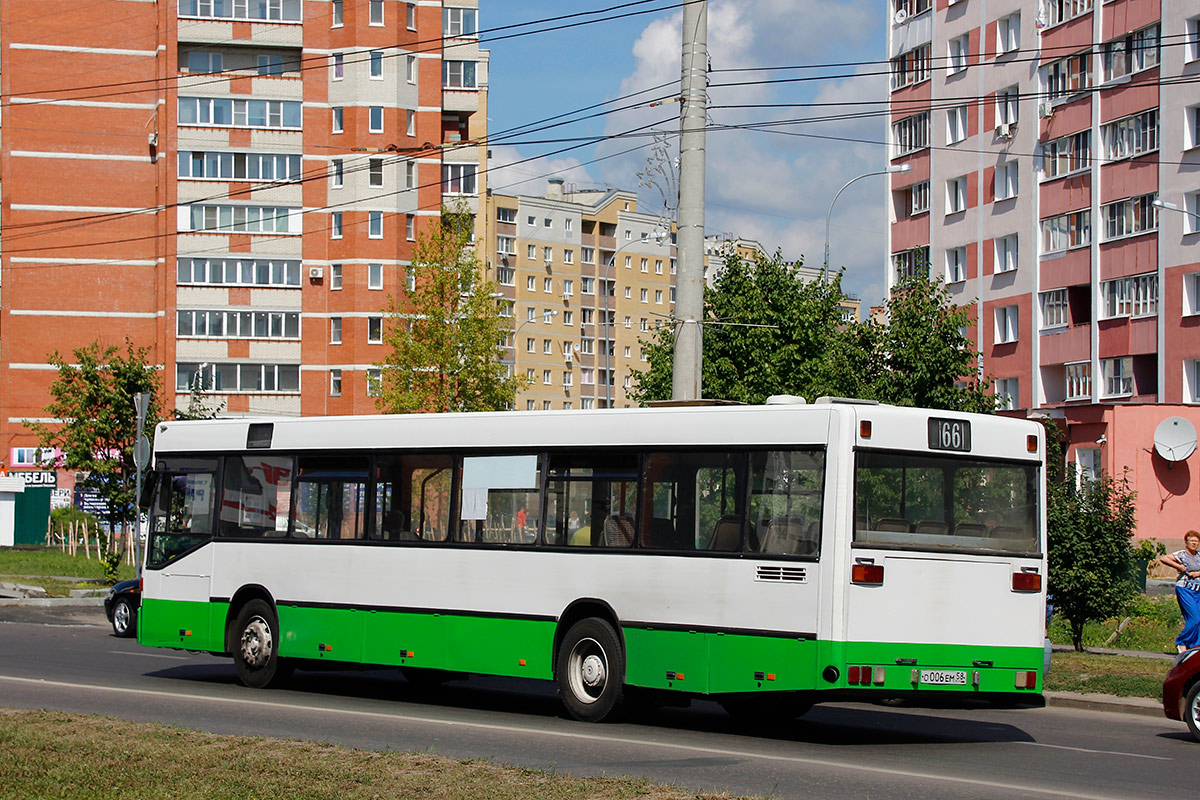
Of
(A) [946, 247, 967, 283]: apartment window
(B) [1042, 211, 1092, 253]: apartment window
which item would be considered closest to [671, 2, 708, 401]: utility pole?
(B) [1042, 211, 1092, 253]: apartment window

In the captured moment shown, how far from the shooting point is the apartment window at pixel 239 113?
7606 cm

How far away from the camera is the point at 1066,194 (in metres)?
57.5

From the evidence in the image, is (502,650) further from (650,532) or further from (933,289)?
(933,289)

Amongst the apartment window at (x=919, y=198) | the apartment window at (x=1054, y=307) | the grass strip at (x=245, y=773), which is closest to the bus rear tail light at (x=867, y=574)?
the grass strip at (x=245, y=773)

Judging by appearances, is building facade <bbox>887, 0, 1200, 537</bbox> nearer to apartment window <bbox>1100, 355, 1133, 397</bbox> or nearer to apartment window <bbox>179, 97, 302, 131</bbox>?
apartment window <bbox>1100, 355, 1133, 397</bbox>

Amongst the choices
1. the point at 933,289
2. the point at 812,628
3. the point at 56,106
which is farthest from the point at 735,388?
the point at 56,106

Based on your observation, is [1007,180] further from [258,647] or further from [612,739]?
[612,739]

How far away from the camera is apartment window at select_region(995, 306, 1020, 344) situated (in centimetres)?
6050

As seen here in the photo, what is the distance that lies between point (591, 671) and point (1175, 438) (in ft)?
128

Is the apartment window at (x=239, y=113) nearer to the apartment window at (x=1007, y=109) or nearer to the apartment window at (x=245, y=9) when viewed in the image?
the apartment window at (x=245, y=9)

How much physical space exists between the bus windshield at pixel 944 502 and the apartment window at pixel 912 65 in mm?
53996

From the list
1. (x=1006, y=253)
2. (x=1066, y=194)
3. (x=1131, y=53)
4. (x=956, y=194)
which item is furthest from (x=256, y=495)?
(x=956, y=194)

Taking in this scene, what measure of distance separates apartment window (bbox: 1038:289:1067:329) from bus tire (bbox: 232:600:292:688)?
147ft

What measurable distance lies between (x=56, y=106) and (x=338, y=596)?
6714 cm
